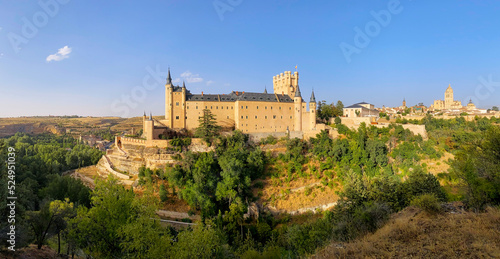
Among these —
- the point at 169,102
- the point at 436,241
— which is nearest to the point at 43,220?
the point at 436,241

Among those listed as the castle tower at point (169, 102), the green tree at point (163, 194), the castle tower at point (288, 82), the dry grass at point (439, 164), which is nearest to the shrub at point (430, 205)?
the dry grass at point (439, 164)

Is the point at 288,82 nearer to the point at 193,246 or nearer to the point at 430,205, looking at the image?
the point at 430,205

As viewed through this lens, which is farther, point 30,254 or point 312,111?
point 312,111

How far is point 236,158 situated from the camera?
33.1 metres

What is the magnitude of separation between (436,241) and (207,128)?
101ft

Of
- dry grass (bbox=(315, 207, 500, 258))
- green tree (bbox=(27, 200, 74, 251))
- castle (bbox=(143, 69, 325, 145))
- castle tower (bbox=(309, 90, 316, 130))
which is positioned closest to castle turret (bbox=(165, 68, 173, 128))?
castle (bbox=(143, 69, 325, 145))

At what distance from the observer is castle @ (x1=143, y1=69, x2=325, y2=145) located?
38.5m

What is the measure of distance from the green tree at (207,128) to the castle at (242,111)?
2216 mm

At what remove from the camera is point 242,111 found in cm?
4094

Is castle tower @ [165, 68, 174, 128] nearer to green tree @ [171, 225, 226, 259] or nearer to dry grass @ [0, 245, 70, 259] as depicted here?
dry grass @ [0, 245, 70, 259]

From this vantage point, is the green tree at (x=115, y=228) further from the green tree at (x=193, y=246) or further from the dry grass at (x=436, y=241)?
the dry grass at (x=436, y=241)

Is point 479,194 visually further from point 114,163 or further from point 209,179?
point 114,163

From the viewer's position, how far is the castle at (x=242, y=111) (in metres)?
38.5

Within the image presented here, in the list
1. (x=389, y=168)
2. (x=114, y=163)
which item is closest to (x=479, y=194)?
(x=389, y=168)
